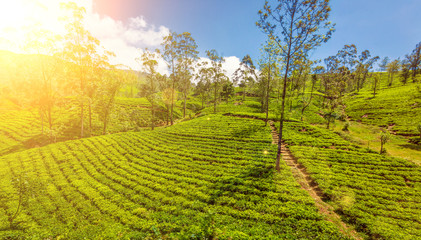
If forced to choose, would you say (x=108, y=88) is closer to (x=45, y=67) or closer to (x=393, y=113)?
(x=45, y=67)

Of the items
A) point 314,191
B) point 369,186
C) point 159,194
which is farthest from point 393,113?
point 159,194

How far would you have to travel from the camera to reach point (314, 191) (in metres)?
15.9

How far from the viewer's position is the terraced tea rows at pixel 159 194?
11969 millimetres

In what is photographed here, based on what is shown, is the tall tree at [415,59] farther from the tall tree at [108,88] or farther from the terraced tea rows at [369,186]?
the tall tree at [108,88]

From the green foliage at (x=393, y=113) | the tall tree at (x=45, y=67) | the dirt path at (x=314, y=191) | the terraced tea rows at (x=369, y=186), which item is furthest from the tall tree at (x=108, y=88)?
the green foliage at (x=393, y=113)

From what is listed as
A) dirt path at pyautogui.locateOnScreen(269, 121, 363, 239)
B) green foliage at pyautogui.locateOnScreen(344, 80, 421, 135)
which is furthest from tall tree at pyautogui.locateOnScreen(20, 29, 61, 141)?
green foliage at pyautogui.locateOnScreen(344, 80, 421, 135)

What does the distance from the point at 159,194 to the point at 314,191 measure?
17.1 meters

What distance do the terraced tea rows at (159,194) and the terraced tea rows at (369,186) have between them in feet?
10.4

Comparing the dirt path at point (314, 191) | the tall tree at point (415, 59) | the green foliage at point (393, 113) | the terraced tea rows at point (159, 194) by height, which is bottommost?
the terraced tea rows at point (159, 194)

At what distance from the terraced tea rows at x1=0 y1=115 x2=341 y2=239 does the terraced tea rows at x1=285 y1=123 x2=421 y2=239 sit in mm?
3179

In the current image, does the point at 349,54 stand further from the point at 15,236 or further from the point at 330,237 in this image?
the point at 15,236

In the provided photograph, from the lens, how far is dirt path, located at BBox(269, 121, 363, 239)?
11359 millimetres

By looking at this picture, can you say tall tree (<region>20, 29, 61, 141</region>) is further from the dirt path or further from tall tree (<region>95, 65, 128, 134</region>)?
the dirt path

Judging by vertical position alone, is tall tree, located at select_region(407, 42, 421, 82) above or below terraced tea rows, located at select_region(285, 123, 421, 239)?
above
